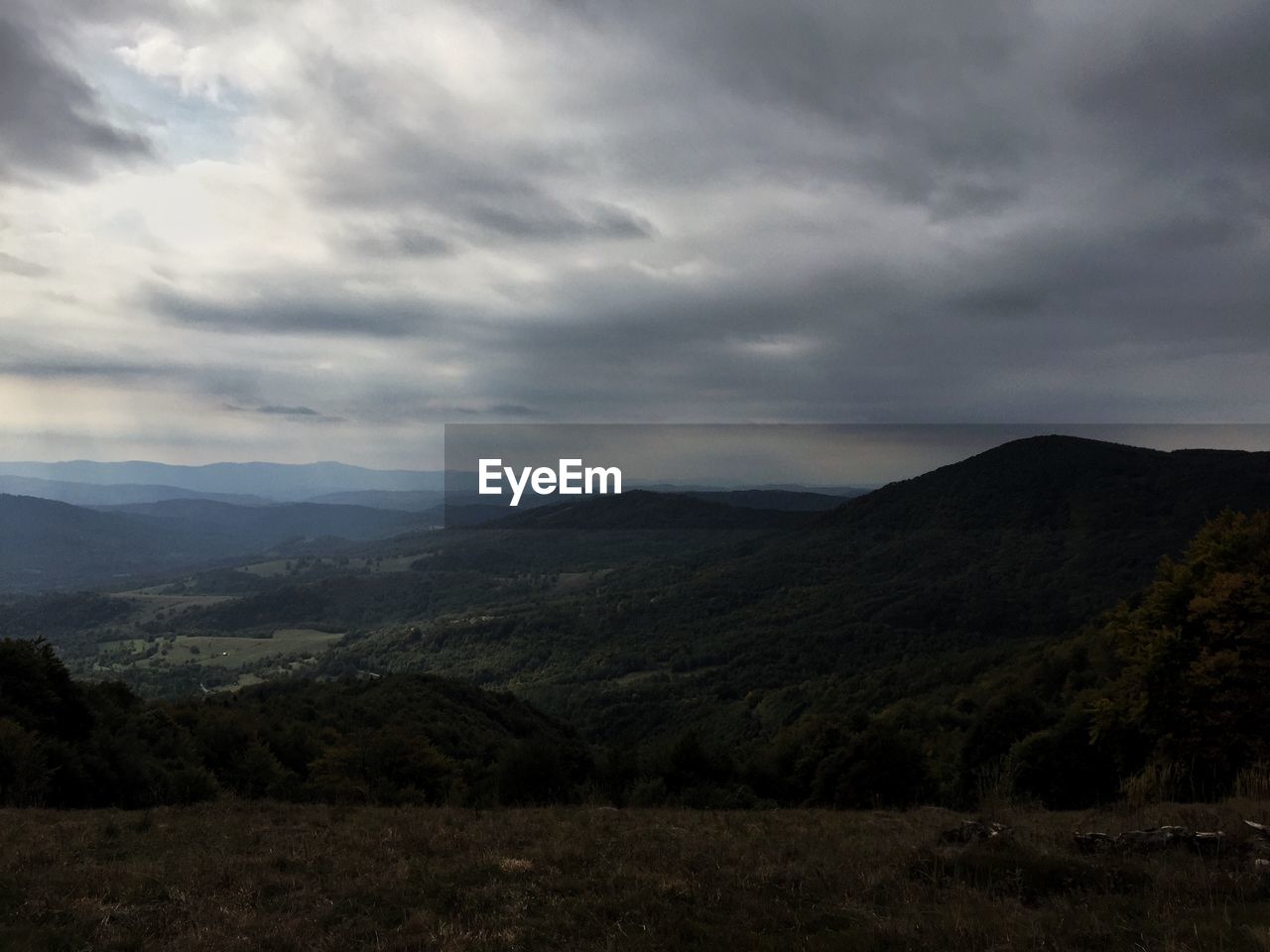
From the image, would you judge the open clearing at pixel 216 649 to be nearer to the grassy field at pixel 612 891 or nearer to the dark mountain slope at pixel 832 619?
the dark mountain slope at pixel 832 619

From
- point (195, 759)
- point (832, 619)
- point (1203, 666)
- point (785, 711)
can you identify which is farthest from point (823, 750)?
point (832, 619)

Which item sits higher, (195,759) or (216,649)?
(195,759)

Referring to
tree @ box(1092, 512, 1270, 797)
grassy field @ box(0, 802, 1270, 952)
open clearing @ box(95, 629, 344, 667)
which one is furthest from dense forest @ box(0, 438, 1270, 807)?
grassy field @ box(0, 802, 1270, 952)

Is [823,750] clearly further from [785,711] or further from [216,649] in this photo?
[216,649]

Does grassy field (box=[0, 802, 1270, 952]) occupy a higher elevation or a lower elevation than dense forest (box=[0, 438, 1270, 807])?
higher

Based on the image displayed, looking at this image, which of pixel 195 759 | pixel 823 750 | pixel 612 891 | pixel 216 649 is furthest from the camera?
pixel 216 649

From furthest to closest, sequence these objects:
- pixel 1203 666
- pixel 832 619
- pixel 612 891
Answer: pixel 832 619 < pixel 1203 666 < pixel 612 891

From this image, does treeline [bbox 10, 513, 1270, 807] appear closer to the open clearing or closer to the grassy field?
the grassy field

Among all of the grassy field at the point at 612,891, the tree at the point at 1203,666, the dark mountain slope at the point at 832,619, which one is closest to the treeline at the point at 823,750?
the tree at the point at 1203,666

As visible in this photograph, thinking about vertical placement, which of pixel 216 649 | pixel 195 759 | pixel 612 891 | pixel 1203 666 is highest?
pixel 1203 666

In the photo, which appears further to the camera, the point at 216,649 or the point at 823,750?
the point at 216,649
